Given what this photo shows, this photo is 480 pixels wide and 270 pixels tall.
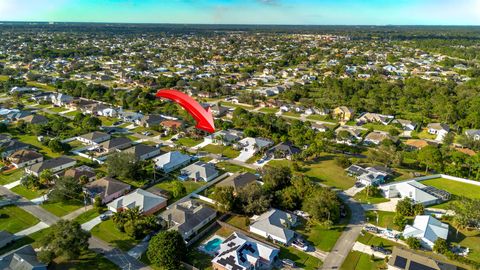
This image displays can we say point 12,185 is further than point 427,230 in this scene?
Yes

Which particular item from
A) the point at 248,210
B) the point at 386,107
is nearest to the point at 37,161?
the point at 248,210

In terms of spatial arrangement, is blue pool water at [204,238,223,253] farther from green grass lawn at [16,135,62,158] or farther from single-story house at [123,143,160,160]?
green grass lawn at [16,135,62,158]

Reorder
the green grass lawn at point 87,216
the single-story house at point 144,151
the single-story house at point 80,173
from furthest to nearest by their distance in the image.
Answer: the single-story house at point 144,151 → the single-story house at point 80,173 → the green grass lawn at point 87,216

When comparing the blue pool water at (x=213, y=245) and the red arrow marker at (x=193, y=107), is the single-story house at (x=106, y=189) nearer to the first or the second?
the blue pool water at (x=213, y=245)

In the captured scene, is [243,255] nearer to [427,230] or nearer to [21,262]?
[21,262]

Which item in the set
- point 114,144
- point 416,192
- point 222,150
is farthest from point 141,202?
point 416,192

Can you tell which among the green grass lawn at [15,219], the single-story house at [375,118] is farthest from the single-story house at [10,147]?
the single-story house at [375,118]

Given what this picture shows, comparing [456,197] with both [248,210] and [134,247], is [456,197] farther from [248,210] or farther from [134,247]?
[134,247]

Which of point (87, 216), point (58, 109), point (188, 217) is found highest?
point (58, 109)
